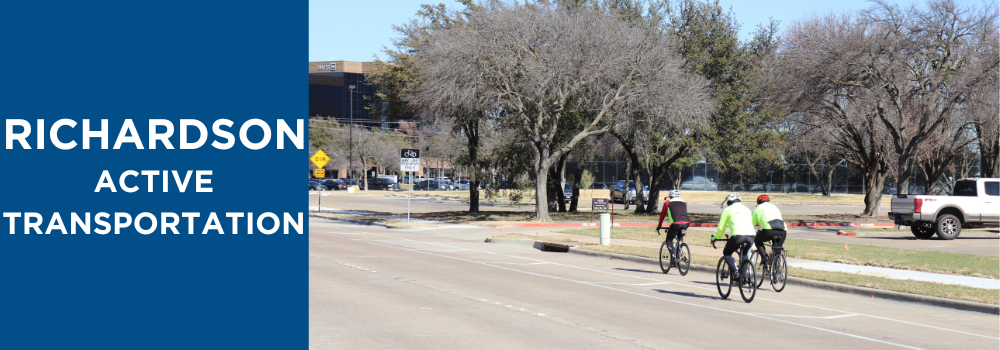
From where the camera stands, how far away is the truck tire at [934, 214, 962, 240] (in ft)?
82.6

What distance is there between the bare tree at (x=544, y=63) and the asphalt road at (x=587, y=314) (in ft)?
45.2

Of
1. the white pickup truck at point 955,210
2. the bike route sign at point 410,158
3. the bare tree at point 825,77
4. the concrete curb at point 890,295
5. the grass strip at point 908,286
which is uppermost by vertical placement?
the bare tree at point 825,77

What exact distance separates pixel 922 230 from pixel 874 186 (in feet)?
42.3

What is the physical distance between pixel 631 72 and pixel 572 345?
2364 centimetres

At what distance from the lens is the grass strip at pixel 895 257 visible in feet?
52.7

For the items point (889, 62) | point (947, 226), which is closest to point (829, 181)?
point (889, 62)

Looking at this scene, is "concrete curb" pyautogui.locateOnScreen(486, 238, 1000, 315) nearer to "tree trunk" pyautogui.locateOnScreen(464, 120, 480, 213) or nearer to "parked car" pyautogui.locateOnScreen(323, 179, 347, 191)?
"tree trunk" pyautogui.locateOnScreen(464, 120, 480, 213)

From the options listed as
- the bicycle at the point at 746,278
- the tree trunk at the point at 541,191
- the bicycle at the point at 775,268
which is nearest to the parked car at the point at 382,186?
the tree trunk at the point at 541,191

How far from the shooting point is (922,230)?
26.4 metres

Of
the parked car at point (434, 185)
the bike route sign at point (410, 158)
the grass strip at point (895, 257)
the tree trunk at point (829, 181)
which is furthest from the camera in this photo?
the parked car at point (434, 185)
